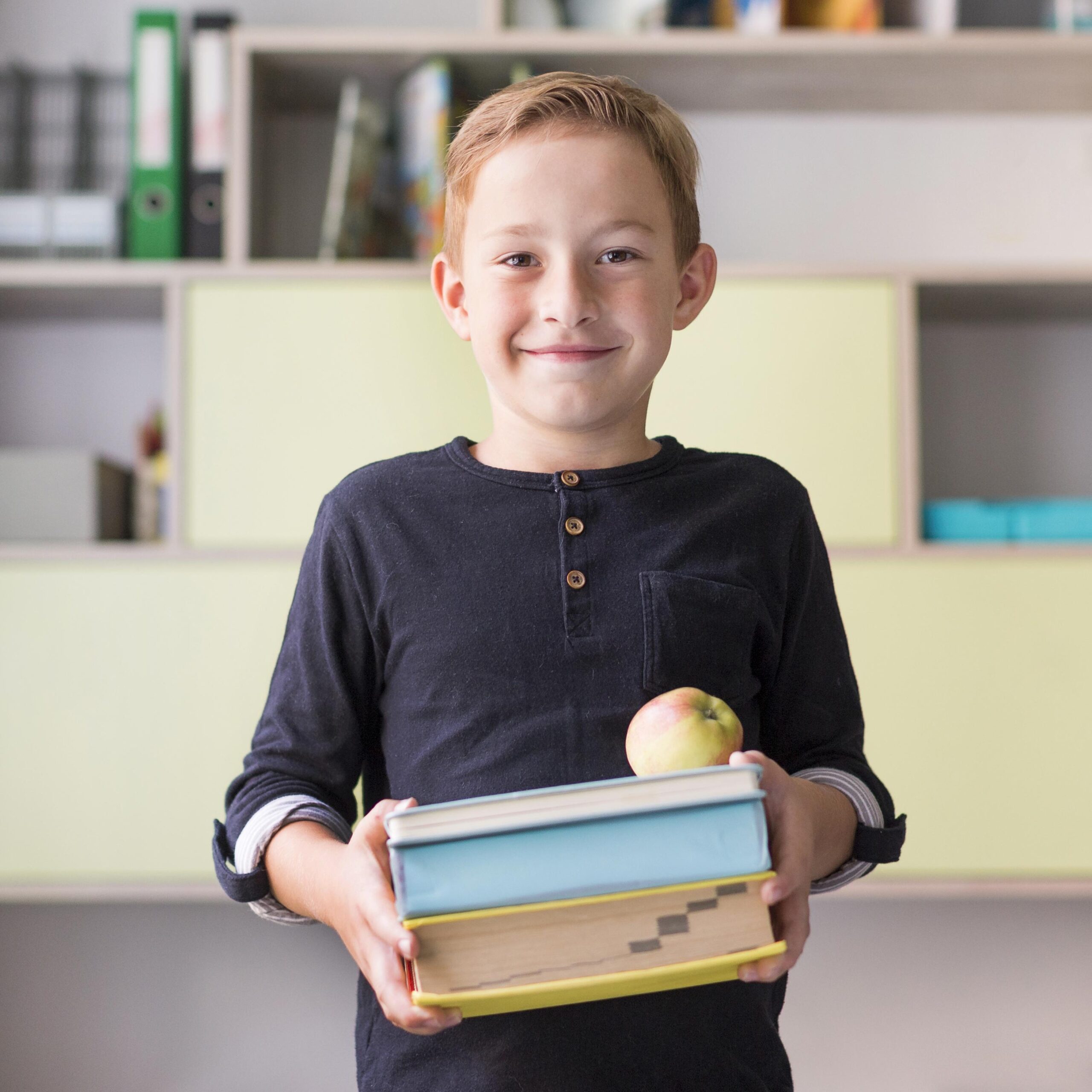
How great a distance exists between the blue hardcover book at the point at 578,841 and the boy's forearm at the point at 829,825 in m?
0.11

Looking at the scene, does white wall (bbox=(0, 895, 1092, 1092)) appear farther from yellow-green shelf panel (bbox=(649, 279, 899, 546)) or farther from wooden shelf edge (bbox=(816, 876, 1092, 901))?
yellow-green shelf panel (bbox=(649, 279, 899, 546))

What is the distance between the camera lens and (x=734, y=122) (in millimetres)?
1966

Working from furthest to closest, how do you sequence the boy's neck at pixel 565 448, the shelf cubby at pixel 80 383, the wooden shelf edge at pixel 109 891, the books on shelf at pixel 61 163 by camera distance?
the shelf cubby at pixel 80 383 → the books on shelf at pixel 61 163 → the wooden shelf edge at pixel 109 891 → the boy's neck at pixel 565 448

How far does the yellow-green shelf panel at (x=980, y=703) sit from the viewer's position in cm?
162

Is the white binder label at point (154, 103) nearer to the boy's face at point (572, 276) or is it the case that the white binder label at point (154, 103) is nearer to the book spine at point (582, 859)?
the boy's face at point (572, 276)

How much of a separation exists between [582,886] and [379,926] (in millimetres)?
97

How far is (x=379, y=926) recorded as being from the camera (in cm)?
49

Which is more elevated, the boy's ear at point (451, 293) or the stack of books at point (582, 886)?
the boy's ear at point (451, 293)

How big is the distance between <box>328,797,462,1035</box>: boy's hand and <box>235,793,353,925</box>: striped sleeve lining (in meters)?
0.09

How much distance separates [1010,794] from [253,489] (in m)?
1.24

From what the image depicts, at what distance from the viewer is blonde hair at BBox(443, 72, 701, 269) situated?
67 centimetres

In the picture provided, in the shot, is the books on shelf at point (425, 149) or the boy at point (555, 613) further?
the books on shelf at point (425, 149)

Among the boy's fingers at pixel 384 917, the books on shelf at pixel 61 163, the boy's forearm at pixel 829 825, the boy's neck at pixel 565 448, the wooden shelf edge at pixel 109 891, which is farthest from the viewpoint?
the books on shelf at pixel 61 163

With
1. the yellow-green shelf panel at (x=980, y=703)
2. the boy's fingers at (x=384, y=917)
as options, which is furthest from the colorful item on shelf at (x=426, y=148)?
the boy's fingers at (x=384, y=917)
